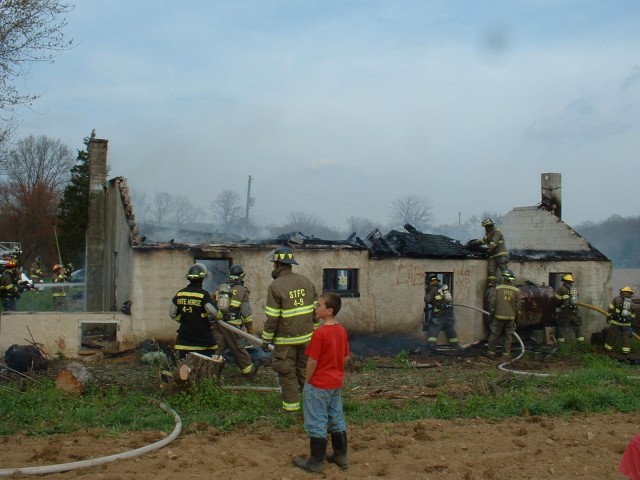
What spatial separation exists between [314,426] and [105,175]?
47.3 ft

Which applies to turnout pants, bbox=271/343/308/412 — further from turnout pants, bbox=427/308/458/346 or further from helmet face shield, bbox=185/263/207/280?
turnout pants, bbox=427/308/458/346

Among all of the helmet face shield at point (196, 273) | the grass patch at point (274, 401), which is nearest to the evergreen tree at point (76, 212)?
the grass patch at point (274, 401)

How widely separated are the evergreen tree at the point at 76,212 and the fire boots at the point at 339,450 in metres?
28.8

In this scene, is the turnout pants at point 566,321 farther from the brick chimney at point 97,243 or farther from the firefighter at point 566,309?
the brick chimney at point 97,243

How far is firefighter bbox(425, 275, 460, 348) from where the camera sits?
16469 millimetres

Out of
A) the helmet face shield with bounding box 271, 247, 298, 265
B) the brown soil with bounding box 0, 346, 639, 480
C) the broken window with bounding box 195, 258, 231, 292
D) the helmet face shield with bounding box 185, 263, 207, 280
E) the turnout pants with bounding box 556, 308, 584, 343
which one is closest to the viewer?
the brown soil with bounding box 0, 346, 639, 480

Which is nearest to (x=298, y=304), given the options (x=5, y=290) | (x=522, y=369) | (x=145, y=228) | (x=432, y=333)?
(x=522, y=369)

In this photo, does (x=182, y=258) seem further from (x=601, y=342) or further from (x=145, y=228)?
(x=601, y=342)

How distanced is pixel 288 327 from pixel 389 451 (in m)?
2.04

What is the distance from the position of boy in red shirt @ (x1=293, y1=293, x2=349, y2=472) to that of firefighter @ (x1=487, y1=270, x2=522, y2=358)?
1016 cm

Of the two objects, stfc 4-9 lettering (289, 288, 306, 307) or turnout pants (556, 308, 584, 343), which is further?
turnout pants (556, 308, 584, 343)

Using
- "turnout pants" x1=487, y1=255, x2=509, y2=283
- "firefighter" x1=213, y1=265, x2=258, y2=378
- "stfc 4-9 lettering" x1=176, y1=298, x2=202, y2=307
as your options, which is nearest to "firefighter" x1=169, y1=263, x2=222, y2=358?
"stfc 4-9 lettering" x1=176, y1=298, x2=202, y2=307

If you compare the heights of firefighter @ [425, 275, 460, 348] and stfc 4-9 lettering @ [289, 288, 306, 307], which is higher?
stfc 4-9 lettering @ [289, 288, 306, 307]

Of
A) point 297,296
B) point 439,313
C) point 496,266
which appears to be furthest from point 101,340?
point 496,266
